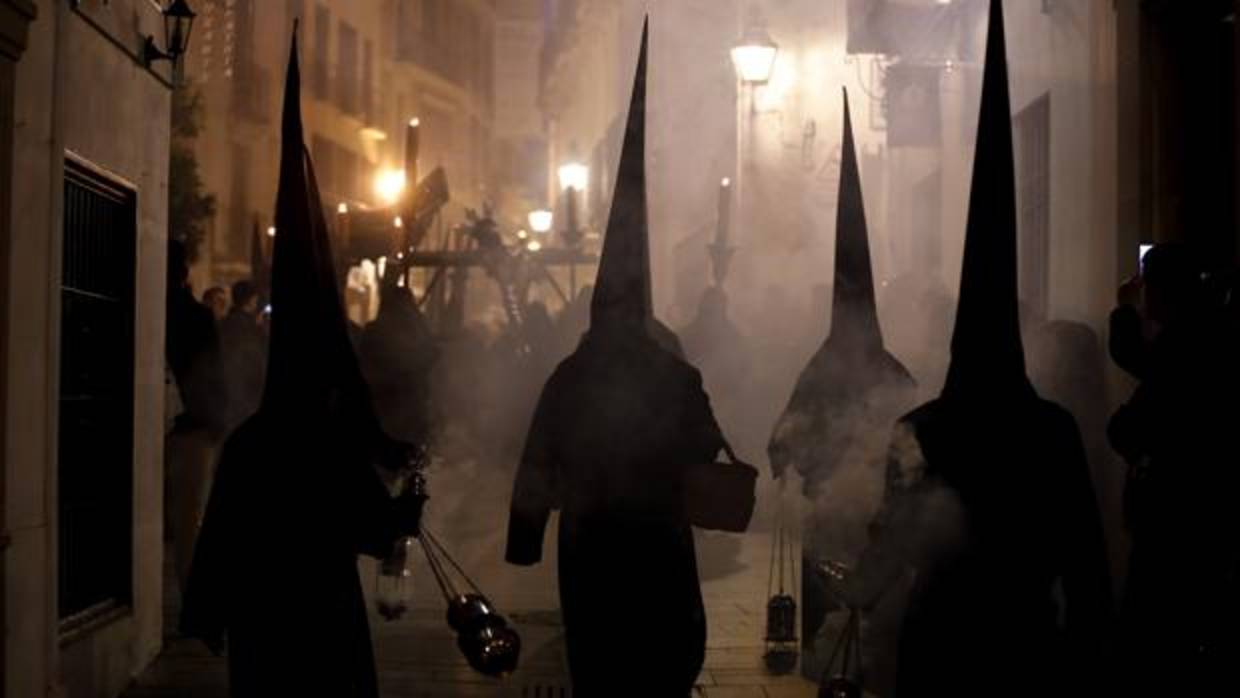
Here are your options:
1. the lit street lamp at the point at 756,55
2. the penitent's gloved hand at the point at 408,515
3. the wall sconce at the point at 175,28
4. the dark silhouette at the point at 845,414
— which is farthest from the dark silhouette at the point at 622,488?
the lit street lamp at the point at 756,55

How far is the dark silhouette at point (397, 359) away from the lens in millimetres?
9938

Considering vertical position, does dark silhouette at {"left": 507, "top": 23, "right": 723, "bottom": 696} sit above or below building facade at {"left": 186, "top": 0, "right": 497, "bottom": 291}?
below

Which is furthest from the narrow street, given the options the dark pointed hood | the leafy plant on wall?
the leafy plant on wall

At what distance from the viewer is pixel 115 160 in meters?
6.60

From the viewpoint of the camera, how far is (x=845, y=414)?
6.93m

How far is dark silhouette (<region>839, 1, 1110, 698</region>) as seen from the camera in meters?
4.48

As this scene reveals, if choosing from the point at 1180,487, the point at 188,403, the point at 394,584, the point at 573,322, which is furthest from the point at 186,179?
the point at 1180,487

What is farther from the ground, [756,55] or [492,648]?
[756,55]

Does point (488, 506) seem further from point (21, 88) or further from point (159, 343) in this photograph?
point (21, 88)

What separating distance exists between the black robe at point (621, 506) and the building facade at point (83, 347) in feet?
6.03

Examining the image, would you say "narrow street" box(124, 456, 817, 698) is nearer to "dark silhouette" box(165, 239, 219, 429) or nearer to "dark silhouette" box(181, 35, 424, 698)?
"dark silhouette" box(181, 35, 424, 698)

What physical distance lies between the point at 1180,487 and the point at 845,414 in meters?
2.20

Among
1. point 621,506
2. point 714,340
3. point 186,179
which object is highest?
point 186,179

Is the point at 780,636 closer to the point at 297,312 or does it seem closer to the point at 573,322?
the point at 297,312
